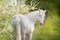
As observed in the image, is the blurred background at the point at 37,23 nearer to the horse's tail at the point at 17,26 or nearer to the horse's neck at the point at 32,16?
the horse's neck at the point at 32,16

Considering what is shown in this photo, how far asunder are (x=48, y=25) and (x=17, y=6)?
3.34 m

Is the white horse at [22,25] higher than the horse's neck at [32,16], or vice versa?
the horse's neck at [32,16]

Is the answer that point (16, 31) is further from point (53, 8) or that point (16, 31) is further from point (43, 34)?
point (53, 8)

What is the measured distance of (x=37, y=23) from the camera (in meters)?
3.75

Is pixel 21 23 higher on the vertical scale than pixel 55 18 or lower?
higher

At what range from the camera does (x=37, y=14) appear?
279 centimetres

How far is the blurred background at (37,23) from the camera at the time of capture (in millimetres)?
4116

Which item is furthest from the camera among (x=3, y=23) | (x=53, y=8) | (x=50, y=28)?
(x=53, y=8)

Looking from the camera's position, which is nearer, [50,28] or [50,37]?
[50,37]

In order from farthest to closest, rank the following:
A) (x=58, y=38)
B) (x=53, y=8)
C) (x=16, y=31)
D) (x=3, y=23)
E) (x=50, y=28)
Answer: (x=53, y=8)
(x=50, y=28)
(x=58, y=38)
(x=3, y=23)
(x=16, y=31)

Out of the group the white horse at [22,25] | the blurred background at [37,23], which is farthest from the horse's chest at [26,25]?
the blurred background at [37,23]

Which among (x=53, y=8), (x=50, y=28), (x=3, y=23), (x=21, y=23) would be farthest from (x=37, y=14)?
(x=53, y=8)

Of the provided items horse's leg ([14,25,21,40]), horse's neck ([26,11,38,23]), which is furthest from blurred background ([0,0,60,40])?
horse's leg ([14,25,21,40])

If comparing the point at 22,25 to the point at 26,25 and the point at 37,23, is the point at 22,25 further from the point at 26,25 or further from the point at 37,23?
the point at 37,23
